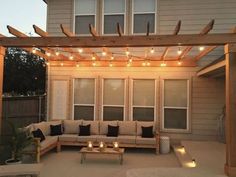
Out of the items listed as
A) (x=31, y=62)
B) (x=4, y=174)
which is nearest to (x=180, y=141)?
(x=4, y=174)

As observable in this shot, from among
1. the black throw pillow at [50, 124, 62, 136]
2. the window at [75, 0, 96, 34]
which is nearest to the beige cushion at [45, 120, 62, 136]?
the black throw pillow at [50, 124, 62, 136]

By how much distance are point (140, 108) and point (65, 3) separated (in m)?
4.82

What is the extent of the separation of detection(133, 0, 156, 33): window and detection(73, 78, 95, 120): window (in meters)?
2.59

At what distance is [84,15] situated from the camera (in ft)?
30.7

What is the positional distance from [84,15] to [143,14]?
2.19 metres

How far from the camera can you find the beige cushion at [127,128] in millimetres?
8531

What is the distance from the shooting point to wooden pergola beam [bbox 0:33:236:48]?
510cm

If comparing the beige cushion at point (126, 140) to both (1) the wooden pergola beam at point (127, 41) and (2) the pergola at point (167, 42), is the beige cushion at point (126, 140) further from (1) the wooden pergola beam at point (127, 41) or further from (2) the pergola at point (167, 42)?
(1) the wooden pergola beam at point (127, 41)

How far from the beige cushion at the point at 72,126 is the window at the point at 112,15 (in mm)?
3435

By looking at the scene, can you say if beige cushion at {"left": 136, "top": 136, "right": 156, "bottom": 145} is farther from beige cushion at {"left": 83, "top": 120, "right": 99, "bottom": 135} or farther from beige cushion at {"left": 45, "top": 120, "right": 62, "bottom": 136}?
beige cushion at {"left": 45, "top": 120, "right": 62, "bottom": 136}

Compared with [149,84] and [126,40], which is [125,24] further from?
[126,40]

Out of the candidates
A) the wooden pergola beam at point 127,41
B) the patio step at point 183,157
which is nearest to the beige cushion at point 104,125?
the patio step at point 183,157

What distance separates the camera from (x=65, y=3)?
942 cm

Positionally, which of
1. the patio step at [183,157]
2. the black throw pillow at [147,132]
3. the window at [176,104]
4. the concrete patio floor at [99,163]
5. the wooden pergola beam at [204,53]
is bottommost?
the concrete patio floor at [99,163]
